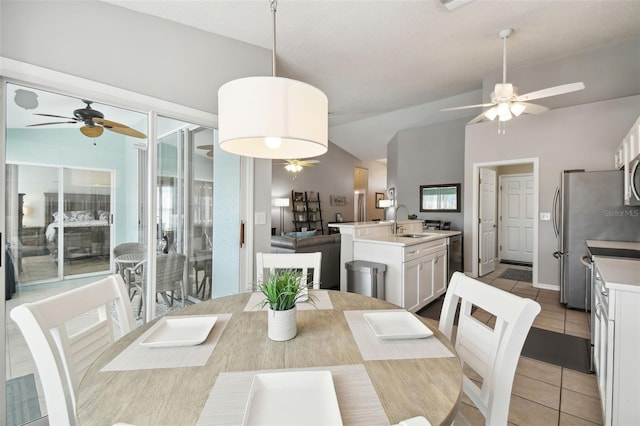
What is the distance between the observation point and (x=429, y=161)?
6598 millimetres

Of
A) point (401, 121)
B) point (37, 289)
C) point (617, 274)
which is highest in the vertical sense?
point (401, 121)

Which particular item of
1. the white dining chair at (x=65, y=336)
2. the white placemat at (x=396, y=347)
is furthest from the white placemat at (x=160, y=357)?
the white placemat at (x=396, y=347)

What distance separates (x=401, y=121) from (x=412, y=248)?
14.9 feet

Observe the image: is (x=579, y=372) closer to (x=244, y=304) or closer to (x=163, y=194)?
(x=244, y=304)

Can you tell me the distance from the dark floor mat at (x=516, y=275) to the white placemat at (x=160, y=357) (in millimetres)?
5421

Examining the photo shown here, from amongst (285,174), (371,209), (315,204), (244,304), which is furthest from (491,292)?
(371,209)

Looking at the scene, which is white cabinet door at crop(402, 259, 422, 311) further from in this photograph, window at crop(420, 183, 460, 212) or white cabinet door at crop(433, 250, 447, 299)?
window at crop(420, 183, 460, 212)

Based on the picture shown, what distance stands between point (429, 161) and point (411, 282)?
14.0 ft

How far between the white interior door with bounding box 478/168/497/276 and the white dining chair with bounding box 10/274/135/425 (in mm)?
5333

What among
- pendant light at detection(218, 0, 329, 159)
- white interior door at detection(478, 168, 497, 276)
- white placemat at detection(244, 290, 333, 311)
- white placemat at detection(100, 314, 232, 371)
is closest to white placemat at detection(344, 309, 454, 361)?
white placemat at detection(244, 290, 333, 311)

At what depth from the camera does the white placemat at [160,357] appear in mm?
897

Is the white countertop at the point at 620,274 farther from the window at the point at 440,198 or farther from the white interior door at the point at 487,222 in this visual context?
the window at the point at 440,198

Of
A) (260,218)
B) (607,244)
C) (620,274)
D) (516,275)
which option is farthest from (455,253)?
(260,218)

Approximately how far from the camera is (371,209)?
36.5 feet
